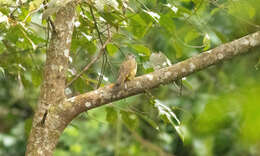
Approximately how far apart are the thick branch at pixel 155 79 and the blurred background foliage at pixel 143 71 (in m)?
0.11

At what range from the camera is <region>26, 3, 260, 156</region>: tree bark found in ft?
5.48

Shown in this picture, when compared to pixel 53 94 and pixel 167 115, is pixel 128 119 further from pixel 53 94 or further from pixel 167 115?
pixel 53 94

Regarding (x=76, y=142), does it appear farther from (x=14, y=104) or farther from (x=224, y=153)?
(x=224, y=153)

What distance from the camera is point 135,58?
2.34 metres

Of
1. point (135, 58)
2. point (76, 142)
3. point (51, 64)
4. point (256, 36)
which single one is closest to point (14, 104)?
point (76, 142)

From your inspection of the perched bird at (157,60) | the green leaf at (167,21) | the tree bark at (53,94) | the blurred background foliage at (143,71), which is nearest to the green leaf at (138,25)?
the blurred background foliage at (143,71)

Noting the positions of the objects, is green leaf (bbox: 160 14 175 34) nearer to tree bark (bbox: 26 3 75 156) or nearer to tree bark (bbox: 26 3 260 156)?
tree bark (bbox: 26 3 260 156)

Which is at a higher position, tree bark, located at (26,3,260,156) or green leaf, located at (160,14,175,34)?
green leaf, located at (160,14,175,34)

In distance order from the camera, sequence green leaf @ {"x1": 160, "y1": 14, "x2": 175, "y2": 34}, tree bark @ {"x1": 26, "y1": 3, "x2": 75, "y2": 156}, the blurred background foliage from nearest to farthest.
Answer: the blurred background foliage
tree bark @ {"x1": 26, "y1": 3, "x2": 75, "y2": 156}
green leaf @ {"x1": 160, "y1": 14, "x2": 175, "y2": 34}

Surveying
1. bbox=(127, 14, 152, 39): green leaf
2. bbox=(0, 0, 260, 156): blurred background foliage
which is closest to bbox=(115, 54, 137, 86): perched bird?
bbox=(0, 0, 260, 156): blurred background foliage

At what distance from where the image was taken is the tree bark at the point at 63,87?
167 cm

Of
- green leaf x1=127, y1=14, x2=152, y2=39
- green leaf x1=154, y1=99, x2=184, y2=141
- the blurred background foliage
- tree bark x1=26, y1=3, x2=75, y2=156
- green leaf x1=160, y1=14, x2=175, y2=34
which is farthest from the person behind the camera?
green leaf x1=127, y1=14, x2=152, y2=39

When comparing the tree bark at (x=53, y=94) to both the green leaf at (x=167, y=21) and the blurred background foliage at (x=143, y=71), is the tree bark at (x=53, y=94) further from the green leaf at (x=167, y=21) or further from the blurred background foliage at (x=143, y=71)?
the green leaf at (x=167, y=21)

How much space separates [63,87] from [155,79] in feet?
1.44
